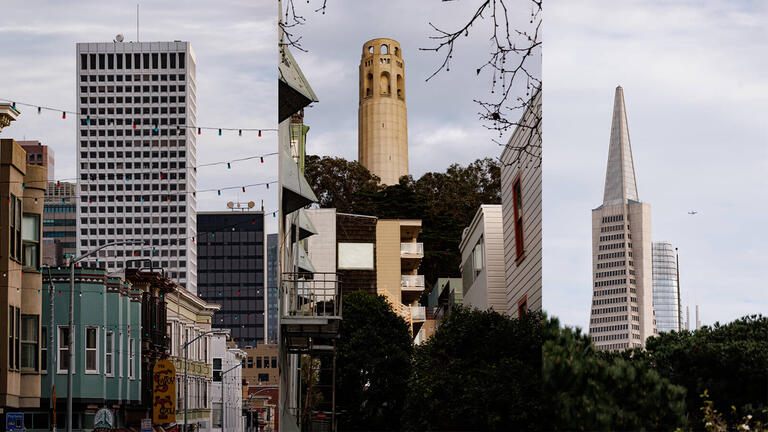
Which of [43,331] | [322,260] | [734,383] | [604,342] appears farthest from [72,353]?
[322,260]

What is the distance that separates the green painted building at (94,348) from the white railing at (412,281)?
4091 mm

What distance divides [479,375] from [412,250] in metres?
2.38

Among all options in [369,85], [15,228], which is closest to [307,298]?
[369,85]

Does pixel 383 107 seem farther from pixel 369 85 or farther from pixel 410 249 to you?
pixel 410 249

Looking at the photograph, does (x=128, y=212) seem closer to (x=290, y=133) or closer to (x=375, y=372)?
(x=290, y=133)

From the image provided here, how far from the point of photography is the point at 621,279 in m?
8.54

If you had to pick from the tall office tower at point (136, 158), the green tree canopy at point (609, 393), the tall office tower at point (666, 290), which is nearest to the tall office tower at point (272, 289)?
the tall office tower at point (136, 158)

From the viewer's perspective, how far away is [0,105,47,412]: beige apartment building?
967 centimetres

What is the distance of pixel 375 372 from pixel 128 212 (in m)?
9.29

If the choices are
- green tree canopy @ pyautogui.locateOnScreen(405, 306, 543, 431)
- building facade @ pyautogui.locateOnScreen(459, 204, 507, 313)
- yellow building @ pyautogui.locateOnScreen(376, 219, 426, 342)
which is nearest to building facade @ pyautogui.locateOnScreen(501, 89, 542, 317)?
building facade @ pyautogui.locateOnScreen(459, 204, 507, 313)

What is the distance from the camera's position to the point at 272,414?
11766 millimetres

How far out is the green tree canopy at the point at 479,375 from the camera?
10539mm

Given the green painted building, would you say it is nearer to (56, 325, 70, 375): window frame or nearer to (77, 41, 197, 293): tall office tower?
(56, 325, 70, 375): window frame

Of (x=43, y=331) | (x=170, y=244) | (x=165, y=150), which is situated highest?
(x=165, y=150)
